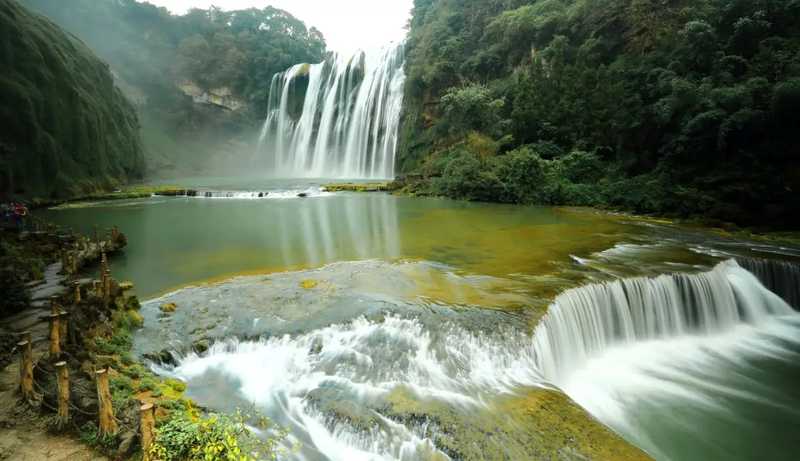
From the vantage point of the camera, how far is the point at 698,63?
1680 cm

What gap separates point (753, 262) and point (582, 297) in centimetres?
496

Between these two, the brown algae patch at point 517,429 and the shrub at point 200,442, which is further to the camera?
the brown algae patch at point 517,429

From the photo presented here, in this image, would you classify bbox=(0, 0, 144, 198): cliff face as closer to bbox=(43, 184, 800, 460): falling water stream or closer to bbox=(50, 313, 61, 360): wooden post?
bbox=(43, 184, 800, 460): falling water stream

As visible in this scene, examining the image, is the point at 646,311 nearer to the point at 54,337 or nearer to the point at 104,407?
the point at 104,407

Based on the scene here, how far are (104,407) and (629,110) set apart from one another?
Answer: 66.0ft

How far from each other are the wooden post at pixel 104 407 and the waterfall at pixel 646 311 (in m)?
4.98

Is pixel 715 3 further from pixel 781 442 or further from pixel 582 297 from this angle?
pixel 781 442

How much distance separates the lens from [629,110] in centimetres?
1770

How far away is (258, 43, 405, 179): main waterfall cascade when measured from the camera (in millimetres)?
37812

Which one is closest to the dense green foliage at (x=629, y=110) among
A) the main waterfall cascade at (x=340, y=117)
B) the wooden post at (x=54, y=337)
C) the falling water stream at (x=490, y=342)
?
the falling water stream at (x=490, y=342)

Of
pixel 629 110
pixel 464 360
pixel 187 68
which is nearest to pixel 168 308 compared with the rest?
pixel 464 360

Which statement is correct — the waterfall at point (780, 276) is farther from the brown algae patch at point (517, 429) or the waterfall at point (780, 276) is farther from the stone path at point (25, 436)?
the stone path at point (25, 436)

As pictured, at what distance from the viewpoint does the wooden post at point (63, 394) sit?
11.6 ft

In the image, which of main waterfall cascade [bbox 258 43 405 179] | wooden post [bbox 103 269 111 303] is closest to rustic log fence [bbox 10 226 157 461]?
wooden post [bbox 103 269 111 303]
